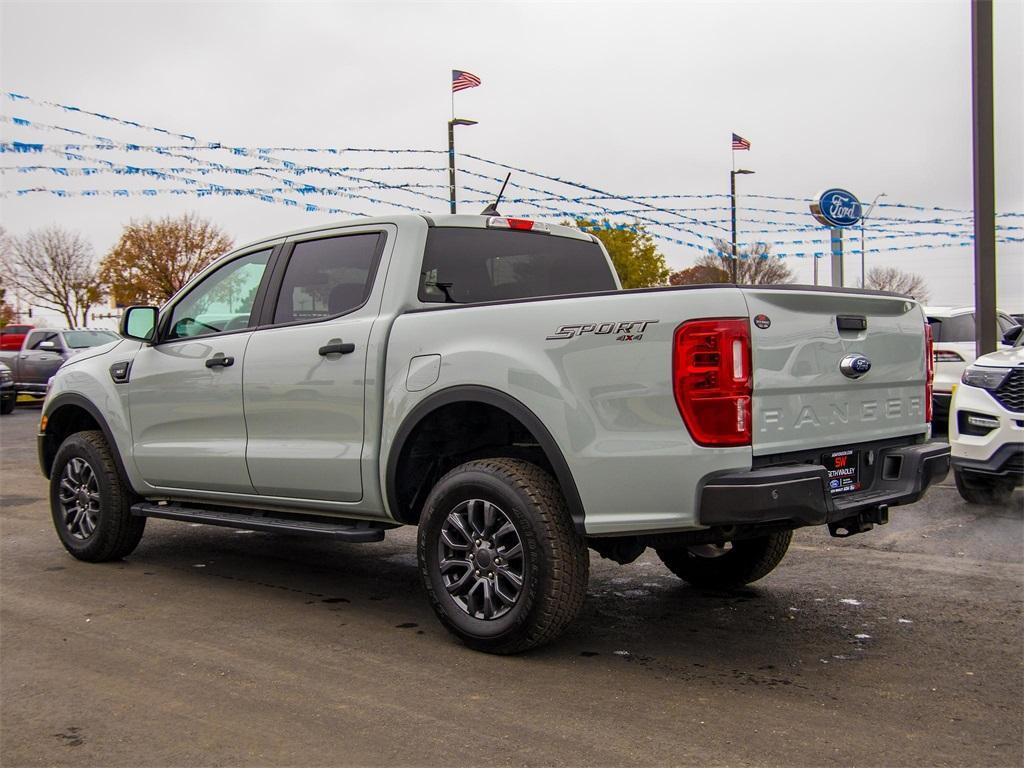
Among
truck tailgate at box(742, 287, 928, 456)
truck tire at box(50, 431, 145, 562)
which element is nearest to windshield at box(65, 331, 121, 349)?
truck tire at box(50, 431, 145, 562)

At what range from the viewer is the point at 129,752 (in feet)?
11.4

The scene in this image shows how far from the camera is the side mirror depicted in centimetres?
630

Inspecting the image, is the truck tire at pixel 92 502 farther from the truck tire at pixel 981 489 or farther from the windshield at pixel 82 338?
the windshield at pixel 82 338

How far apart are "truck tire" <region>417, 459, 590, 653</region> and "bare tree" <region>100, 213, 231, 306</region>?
1798 inches

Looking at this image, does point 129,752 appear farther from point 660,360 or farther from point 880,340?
point 880,340

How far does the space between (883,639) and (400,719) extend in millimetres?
2321

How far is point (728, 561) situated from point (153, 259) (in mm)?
46781

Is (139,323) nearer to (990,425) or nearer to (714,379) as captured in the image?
(714,379)

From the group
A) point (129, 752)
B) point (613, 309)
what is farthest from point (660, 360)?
point (129, 752)

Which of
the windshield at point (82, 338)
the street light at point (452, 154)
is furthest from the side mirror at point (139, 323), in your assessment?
the windshield at point (82, 338)

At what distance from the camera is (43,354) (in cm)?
2309

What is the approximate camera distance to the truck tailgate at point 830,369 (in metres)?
3.98

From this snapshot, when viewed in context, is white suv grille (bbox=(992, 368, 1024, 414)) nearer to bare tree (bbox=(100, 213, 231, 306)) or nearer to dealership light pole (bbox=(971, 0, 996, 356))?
dealership light pole (bbox=(971, 0, 996, 356))

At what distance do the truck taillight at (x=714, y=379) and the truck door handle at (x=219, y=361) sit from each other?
9.17ft
